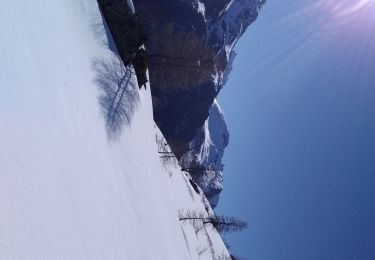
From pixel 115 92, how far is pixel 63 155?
16.1 ft

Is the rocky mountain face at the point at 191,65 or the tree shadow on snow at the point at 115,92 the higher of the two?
the rocky mountain face at the point at 191,65

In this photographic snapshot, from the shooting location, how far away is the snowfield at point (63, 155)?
3728 millimetres

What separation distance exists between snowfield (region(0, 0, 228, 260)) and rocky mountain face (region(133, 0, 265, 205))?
605 centimetres

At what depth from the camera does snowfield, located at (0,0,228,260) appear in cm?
373

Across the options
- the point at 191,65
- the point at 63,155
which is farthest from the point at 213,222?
the point at 63,155

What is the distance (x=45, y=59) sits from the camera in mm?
5531

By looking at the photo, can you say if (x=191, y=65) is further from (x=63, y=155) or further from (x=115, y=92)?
(x=63, y=155)

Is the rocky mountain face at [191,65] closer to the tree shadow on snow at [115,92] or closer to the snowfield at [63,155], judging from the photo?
the tree shadow on snow at [115,92]

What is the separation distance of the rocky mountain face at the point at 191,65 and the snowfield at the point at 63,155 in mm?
6047

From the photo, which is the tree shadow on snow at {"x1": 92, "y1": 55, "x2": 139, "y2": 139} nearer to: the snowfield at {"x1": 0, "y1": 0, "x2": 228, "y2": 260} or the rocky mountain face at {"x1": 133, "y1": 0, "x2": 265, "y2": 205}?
the snowfield at {"x1": 0, "y1": 0, "x2": 228, "y2": 260}

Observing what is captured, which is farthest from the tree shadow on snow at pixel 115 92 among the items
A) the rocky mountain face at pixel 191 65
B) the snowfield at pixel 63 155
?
the rocky mountain face at pixel 191 65

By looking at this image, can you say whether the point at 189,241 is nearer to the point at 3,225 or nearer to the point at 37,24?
the point at 37,24

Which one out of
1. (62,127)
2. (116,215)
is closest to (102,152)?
(116,215)

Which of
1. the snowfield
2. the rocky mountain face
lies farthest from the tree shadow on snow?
the rocky mountain face
